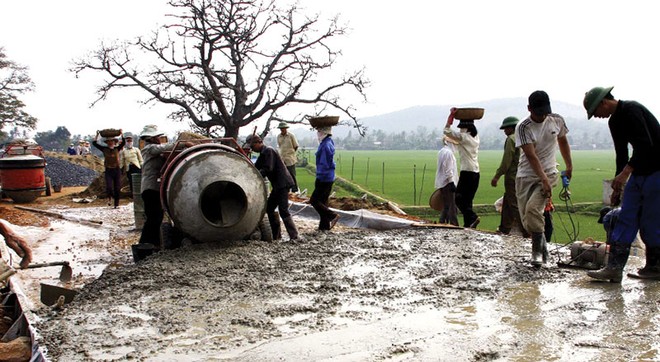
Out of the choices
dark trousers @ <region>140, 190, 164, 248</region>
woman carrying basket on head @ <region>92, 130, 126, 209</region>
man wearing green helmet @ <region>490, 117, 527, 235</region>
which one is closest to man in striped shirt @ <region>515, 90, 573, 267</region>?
man wearing green helmet @ <region>490, 117, 527, 235</region>

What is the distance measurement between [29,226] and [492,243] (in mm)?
8735

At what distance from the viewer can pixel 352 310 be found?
4871 millimetres

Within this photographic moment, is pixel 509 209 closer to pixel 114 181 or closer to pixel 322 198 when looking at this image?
pixel 322 198

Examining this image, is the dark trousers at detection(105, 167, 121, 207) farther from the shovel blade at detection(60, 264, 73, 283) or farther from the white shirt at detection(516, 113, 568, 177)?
the white shirt at detection(516, 113, 568, 177)

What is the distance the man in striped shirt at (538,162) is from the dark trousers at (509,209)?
2.49 meters

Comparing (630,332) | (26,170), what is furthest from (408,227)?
(26,170)

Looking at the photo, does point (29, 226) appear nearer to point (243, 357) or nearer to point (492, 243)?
point (492, 243)

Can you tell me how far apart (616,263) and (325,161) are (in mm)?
4427

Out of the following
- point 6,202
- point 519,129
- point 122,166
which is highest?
point 519,129

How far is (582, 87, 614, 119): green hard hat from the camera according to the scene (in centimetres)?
533

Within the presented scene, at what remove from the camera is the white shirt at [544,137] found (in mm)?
6051

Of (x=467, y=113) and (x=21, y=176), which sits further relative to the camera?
(x=21, y=176)

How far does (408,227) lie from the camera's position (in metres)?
9.59

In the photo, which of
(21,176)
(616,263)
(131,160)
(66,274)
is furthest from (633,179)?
(21,176)
